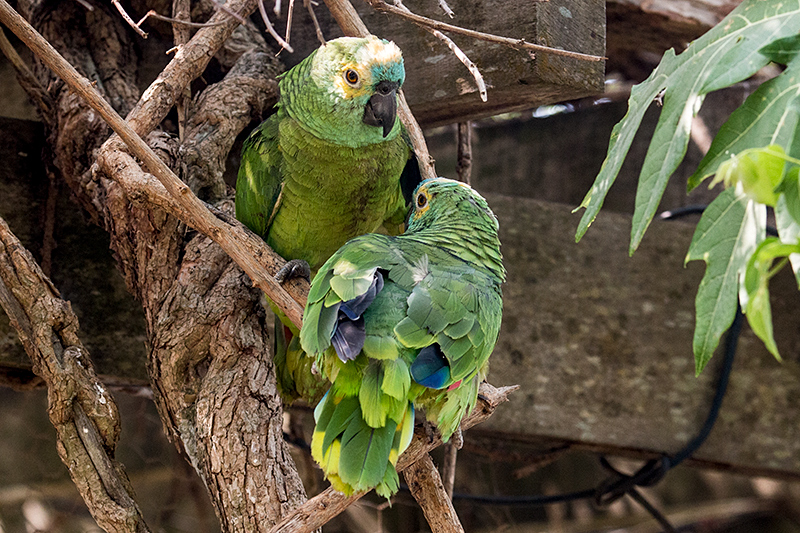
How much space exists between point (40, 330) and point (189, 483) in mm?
2020

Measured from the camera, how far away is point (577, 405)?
2912mm

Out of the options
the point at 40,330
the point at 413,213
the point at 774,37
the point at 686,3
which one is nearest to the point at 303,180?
the point at 413,213

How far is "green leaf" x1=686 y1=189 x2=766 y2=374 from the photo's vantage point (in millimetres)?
907

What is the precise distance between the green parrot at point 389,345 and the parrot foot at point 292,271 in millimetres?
256

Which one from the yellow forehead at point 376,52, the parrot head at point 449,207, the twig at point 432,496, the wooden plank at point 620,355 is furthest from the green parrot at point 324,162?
the wooden plank at point 620,355

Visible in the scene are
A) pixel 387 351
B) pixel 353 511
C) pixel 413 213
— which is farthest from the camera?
pixel 353 511

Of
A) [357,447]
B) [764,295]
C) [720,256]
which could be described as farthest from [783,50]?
[357,447]

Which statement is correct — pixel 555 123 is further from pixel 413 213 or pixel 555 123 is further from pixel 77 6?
pixel 77 6

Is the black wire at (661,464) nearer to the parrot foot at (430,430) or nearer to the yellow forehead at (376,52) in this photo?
the parrot foot at (430,430)

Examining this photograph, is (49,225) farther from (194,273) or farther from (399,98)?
(399,98)

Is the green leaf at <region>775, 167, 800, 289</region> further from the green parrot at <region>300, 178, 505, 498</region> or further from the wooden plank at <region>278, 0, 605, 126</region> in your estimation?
the wooden plank at <region>278, 0, 605, 126</region>

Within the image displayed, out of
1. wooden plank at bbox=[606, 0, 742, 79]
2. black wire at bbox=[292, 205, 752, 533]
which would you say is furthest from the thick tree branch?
wooden plank at bbox=[606, 0, 742, 79]

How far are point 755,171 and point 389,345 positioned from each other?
0.84 meters

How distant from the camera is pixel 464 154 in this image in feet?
8.02
